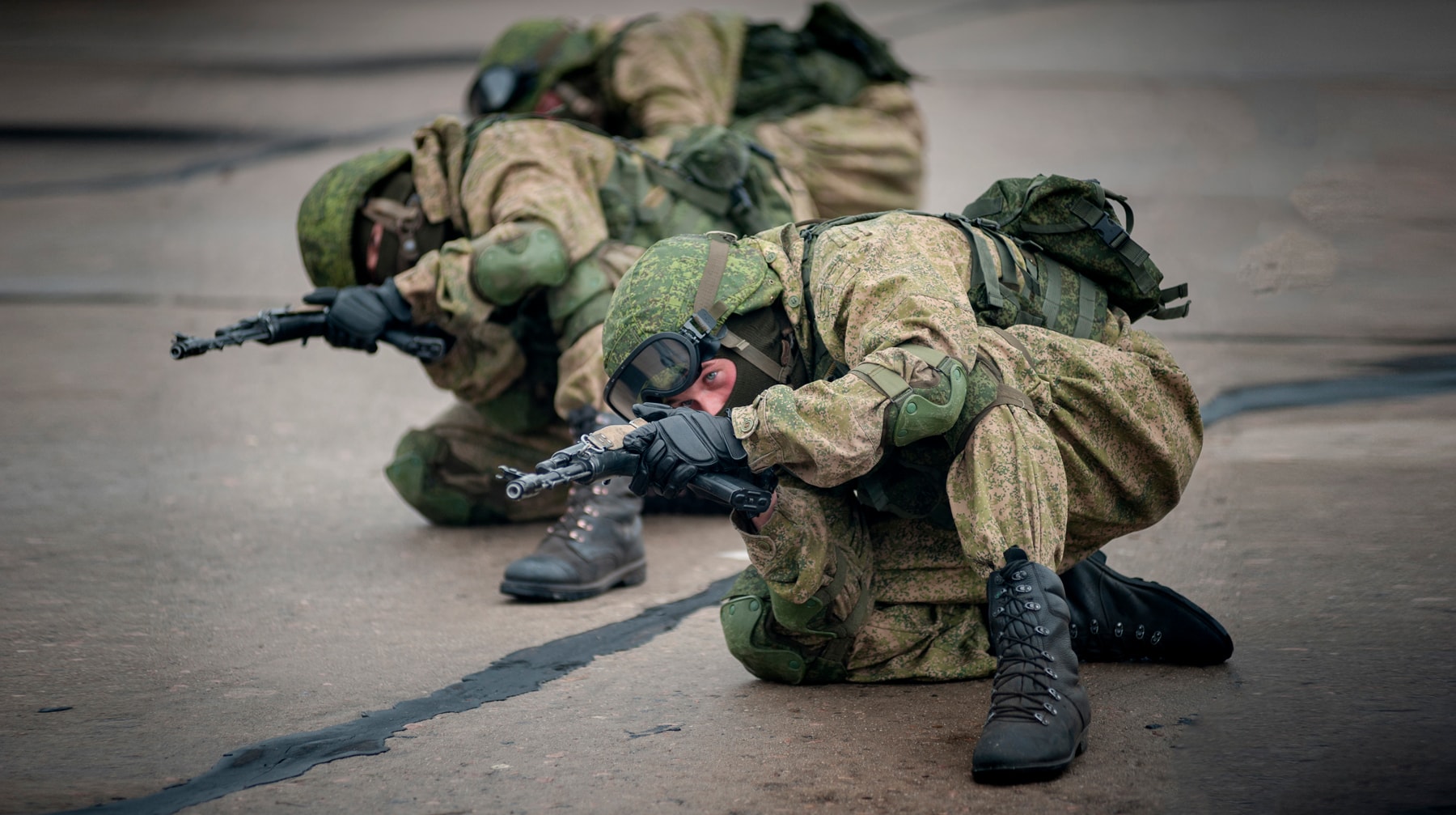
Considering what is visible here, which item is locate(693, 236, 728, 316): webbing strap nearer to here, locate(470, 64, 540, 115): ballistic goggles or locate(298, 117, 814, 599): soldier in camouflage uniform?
locate(298, 117, 814, 599): soldier in camouflage uniform

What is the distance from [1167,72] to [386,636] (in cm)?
915

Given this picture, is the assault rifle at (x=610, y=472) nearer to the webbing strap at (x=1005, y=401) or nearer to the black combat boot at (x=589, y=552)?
the webbing strap at (x=1005, y=401)

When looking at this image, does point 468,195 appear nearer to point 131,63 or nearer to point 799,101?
point 799,101

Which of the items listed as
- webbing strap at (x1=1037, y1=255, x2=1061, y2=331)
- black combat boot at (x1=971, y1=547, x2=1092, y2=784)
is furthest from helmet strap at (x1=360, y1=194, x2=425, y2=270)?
black combat boot at (x1=971, y1=547, x2=1092, y2=784)

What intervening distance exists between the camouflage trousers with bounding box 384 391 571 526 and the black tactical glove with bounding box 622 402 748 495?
6.22 ft

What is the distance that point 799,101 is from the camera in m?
5.39

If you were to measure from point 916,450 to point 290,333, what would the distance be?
1861 millimetres

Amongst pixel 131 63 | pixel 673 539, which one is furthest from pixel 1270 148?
pixel 131 63

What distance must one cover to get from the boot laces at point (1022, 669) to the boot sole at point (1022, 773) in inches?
2.7

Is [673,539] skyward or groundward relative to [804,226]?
groundward

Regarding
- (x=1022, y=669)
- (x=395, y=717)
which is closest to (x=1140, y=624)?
(x=1022, y=669)

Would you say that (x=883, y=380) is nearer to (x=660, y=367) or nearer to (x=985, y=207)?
(x=660, y=367)

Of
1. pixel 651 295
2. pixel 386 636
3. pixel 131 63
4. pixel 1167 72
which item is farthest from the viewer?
pixel 131 63

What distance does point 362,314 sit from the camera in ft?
11.8
